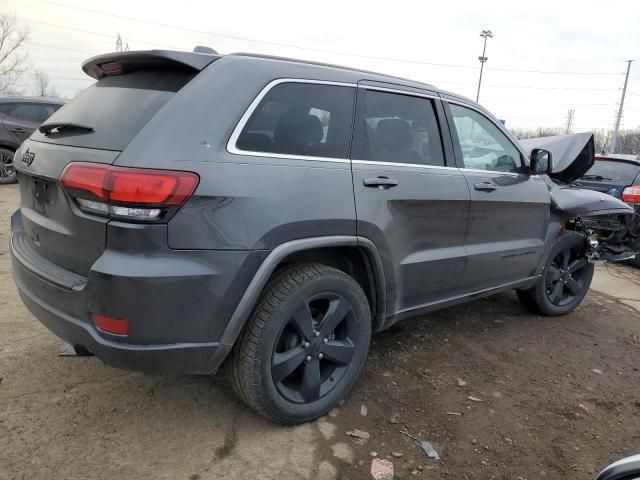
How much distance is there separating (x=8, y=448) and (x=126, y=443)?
528mm

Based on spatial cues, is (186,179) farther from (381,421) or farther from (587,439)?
(587,439)

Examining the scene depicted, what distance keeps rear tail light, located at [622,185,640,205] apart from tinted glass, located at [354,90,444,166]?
16.2 feet

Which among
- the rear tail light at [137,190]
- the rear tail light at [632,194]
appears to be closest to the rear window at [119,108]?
the rear tail light at [137,190]

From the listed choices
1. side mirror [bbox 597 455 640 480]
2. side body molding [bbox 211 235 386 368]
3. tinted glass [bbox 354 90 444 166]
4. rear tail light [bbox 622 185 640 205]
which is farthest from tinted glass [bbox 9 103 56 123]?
side mirror [bbox 597 455 640 480]

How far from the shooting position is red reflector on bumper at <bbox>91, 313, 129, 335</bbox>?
2158mm

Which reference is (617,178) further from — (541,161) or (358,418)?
(358,418)

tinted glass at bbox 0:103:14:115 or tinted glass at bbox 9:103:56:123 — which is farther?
tinted glass at bbox 9:103:56:123

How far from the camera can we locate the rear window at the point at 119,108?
2291 millimetres

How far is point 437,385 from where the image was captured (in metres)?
3.32

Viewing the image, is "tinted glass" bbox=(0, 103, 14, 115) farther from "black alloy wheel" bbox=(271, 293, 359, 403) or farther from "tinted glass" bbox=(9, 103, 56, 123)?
"black alloy wheel" bbox=(271, 293, 359, 403)

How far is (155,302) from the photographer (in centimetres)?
213

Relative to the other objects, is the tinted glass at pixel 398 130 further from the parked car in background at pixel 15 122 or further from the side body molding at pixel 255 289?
the parked car in background at pixel 15 122

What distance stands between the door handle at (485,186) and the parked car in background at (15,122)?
9.18 m

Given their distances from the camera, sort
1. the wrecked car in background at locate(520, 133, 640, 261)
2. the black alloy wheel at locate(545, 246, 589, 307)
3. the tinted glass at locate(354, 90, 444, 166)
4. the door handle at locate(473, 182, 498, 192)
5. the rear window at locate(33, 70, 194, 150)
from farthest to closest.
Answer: the black alloy wheel at locate(545, 246, 589, 307), the wrecked car in background at locate(520, 133, 640, 261), the door handle at locate(473, 182, 498, 192), the tinted glass at locate(354, 90, 444, 166), the rear window at locate(33, 70, 194, 150)
